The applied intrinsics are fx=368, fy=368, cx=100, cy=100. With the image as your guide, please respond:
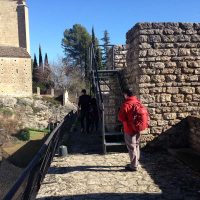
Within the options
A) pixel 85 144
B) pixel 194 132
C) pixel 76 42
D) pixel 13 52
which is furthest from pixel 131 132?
pixel 76 42

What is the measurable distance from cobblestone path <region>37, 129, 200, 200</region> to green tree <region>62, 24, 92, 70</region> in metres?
65.9

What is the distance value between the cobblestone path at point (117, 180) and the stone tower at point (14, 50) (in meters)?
51.9

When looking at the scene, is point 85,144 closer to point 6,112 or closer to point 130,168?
point 130,168

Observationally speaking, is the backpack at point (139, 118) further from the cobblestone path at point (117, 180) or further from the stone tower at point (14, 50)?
the stone tower at point (14, 50)

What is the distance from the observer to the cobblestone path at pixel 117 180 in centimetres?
552

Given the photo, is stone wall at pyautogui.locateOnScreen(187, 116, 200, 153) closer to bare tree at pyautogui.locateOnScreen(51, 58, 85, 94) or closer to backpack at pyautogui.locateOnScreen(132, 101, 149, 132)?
backpack at pyautogui.locateOnScreen(132, 101, 149, 132)

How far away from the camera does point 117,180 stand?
6.28 metres

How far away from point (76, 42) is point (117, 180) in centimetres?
7020

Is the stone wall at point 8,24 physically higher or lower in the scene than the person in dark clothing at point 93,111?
higher

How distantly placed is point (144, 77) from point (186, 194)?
3.66 metres

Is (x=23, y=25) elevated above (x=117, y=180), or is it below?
A: above

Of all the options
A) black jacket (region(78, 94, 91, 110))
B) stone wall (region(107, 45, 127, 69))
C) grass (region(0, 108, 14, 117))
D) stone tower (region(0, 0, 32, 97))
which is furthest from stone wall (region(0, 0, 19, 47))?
black jacket (region(78, 94, 91, 110))

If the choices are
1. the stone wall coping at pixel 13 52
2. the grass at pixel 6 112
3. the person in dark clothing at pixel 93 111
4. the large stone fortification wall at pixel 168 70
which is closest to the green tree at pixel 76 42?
the stone wall coping at pixel 13 52

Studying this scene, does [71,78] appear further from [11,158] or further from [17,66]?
[11,158]
